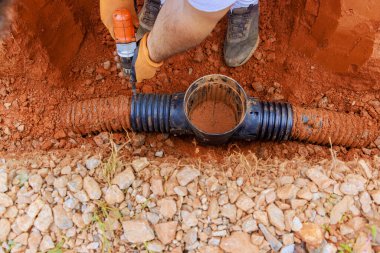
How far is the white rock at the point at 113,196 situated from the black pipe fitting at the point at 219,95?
499 mm

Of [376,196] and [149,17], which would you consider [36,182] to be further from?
[376,196]

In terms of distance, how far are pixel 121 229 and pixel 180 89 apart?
948 millimetres

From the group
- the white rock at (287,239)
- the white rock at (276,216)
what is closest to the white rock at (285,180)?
the white rock at (276,216)

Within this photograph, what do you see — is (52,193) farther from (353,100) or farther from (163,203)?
(353,100)

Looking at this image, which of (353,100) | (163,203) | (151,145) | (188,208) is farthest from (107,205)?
(353,100)

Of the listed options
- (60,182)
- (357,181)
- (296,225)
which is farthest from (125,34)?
(357,181)

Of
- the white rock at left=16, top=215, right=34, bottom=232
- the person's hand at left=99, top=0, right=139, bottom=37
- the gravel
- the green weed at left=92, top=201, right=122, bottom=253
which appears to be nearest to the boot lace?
the person's hand at left=99, top=0, right=139, bottom=37

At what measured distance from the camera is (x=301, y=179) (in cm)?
160

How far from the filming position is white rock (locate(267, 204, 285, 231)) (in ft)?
4.87

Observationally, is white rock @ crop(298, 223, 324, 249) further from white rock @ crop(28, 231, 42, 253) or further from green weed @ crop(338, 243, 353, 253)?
white rock @ crop(28, 231, 42, 253)

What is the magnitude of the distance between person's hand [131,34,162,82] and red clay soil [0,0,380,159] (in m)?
0.63

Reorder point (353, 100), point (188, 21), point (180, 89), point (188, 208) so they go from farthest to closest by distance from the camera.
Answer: point (180, 89) → point (353, 100) → point (188, 208) → point (188, 21)

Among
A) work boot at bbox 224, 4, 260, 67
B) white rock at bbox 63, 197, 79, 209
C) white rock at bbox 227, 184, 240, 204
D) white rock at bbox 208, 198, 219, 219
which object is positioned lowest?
white rock at bbox 63, 197, 79, 209

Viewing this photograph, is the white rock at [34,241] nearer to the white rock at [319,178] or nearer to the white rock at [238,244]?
the white rock at [238,244]
